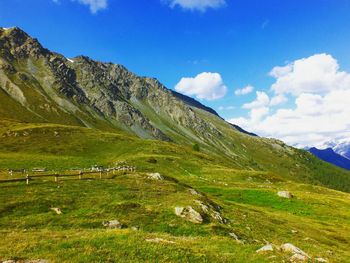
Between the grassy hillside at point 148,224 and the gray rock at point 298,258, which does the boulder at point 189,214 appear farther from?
the gray rock at point 298,258

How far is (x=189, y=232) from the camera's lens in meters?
33.9

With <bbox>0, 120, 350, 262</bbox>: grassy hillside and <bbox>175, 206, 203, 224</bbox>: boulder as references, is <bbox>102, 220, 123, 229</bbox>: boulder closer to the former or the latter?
<bbox>0, 120, 350, 262</bbox>: grassy hillside

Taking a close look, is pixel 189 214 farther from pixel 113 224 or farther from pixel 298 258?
pixel 298 258

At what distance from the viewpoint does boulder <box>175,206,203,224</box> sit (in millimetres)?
36547

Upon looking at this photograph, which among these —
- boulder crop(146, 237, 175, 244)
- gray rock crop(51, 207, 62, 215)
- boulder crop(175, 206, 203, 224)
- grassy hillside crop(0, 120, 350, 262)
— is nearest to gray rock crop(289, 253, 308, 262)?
grassy hillside crop(0, 120, 350, 262)

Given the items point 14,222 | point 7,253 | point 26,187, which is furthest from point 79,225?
point 26,187

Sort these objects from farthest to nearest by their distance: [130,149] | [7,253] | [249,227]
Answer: [130,149], [249,227], [7,253]

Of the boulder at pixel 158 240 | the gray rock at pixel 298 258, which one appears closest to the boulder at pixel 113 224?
the boulder at pixel 158 240

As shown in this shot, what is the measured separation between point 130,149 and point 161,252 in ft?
424

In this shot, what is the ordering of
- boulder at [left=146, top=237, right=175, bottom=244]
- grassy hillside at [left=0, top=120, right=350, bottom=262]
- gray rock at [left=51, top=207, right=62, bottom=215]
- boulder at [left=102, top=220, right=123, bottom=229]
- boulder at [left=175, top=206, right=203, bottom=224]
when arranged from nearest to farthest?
grassy hillside at [left=0, top=120, right=350, bottom=262]
boulder at [left=146, top=237, right=175, bottom=244]
boulder at [left=102, top=220, right=123, bottom=229]
gray rock at [left=51, top=207, right=62, bottom=215]
boulder at [left=175, top=206, right=203, bottom=224]

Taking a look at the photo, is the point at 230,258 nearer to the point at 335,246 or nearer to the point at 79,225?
the point at 79,225

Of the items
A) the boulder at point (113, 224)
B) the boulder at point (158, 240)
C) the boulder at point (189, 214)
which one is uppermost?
the boulder at point (158, 240)

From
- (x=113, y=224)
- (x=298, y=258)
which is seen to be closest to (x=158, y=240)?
(x=298, y=258)

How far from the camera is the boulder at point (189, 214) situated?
36.5 meters
